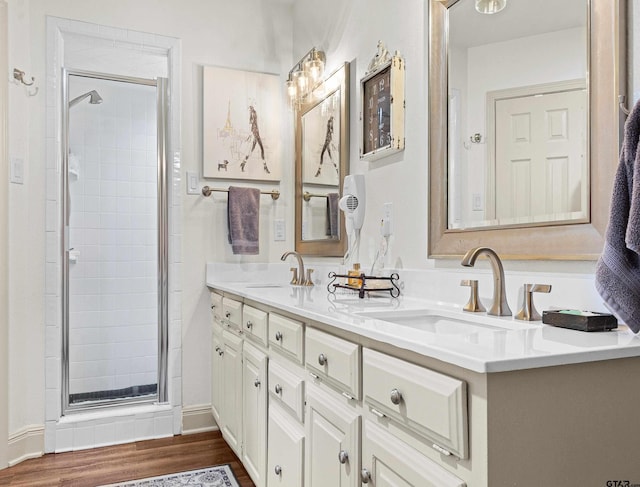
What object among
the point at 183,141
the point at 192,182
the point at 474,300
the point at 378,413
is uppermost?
the point at 183,141

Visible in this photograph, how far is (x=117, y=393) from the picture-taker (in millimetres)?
2844

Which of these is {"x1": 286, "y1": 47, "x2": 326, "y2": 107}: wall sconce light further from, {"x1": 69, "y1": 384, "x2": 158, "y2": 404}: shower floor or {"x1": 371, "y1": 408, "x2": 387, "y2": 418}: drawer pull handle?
{"x1": 371, "y1": 408, "x2": 387, "y2": 418}: drawer pull handle

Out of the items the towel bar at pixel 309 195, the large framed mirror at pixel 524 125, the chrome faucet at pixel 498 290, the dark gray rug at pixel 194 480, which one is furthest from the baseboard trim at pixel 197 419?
the chrome faucet at pixel 498 290

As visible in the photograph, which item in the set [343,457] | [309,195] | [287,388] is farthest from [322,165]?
[343,457]

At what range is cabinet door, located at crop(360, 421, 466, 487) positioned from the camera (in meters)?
0.88

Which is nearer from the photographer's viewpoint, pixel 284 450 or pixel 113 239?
pixel 284 450

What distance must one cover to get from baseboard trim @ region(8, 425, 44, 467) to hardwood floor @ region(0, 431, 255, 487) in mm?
37

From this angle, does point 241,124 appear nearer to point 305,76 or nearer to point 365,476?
point 305,76

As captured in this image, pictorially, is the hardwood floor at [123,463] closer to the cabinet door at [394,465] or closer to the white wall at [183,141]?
the white wall at [183,141]

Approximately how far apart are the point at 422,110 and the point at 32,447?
2487 millimetres

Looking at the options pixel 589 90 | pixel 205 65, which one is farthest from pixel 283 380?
pixel 205 65

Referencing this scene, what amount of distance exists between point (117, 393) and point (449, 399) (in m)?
2.53

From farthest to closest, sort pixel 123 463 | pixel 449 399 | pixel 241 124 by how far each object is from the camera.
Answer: pixel 241 124 → pixel 123 463 → pixel 449 399

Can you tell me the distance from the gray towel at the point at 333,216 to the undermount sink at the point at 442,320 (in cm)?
106
